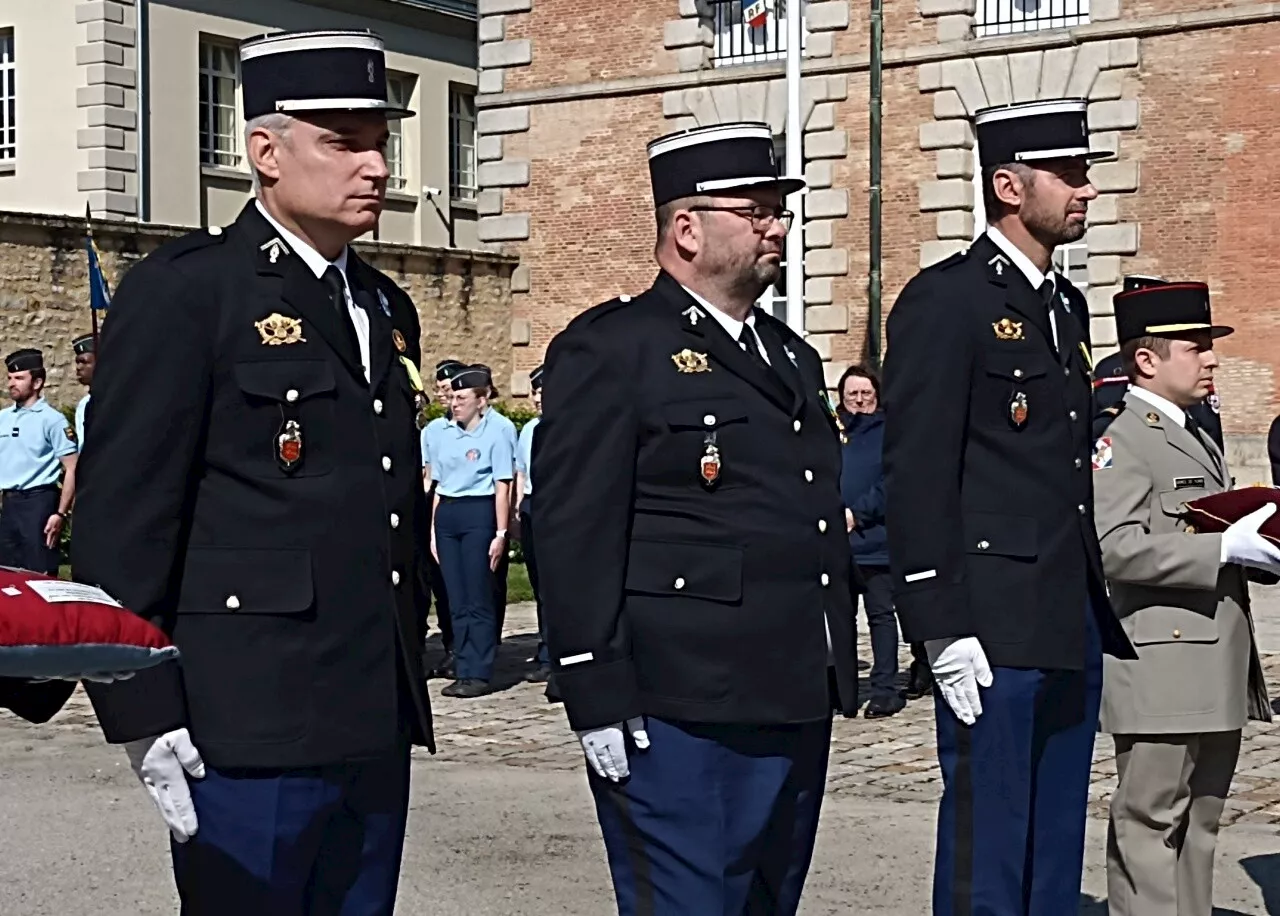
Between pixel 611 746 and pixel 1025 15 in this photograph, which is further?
pixel 1025 15

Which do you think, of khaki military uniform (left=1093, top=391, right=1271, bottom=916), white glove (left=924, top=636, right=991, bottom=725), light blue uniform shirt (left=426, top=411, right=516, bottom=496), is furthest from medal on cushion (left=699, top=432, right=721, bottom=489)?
light blue uniform shirt (left=426, top=411, right=516, bottom=496)

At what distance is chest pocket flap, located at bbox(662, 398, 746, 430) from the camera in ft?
15.8

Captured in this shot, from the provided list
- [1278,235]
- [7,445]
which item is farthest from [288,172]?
[1278,235]

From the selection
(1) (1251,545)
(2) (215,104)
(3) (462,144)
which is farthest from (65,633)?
(3) (462,144)

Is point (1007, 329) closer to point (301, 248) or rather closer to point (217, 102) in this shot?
point (301, 248)

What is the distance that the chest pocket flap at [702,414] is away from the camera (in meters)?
4.80

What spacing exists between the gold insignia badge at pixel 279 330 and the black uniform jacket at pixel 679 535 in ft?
2.44

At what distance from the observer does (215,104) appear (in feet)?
110

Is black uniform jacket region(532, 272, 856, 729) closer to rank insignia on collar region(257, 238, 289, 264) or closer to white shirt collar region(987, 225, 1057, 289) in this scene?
rank insignia on collar region(257, 238, 289, 264)

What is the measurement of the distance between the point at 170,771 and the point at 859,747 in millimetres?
6822

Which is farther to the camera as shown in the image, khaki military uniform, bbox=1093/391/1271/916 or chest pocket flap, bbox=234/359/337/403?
khaki military uniform, bbox=1093/391/1271/916

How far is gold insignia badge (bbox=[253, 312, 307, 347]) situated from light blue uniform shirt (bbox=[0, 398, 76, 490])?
428 inches

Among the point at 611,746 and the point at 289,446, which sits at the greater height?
the point at 289,446

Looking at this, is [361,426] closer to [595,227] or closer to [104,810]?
[104,810]
